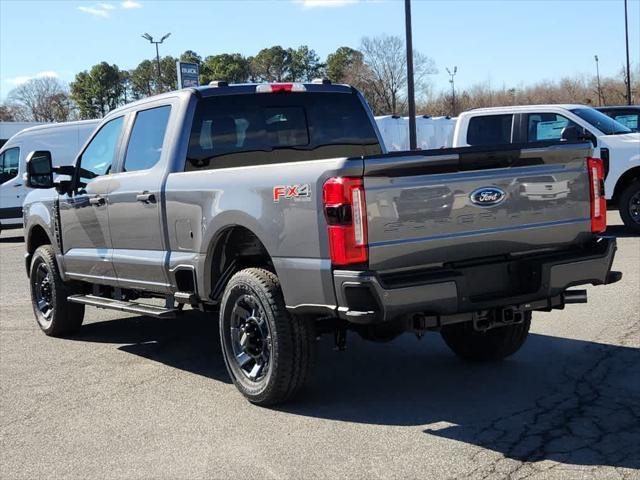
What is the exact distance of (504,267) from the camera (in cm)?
492

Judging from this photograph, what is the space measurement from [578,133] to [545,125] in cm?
52

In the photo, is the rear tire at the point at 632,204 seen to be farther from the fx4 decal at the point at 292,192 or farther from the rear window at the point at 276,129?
the fx4 decal at the point at 292,192

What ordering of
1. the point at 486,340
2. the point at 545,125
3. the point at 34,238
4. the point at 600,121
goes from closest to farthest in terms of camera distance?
1. the point at 486,340
2. the point at 34,238
3. the point at 545,125
4. the point at 600,121

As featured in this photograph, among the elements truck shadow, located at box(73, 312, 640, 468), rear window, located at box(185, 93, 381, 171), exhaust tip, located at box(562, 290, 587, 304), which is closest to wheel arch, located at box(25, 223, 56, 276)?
truck shadow, located at box(73, 312, 640, 468)

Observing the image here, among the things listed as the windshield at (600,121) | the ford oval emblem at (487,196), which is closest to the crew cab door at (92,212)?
the ford oval emblem at (487,196)

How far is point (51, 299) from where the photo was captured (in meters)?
8.03

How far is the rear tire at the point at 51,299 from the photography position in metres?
7.84

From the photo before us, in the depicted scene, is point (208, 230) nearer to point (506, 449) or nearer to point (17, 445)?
point (17, 445)

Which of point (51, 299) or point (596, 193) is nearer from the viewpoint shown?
point (596, 193)

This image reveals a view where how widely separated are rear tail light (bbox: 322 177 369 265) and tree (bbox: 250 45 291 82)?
10163 centimetres

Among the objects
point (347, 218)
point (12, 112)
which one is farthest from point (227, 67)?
point (347, 218)

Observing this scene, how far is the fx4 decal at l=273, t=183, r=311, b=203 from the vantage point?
4.65 meters

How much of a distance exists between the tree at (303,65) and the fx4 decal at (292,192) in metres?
104

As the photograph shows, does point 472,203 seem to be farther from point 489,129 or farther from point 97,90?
point 97,90
